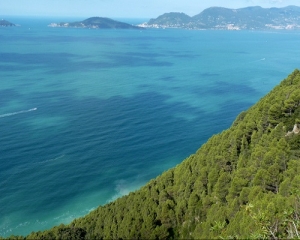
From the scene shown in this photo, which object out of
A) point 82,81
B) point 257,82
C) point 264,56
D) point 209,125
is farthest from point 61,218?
point 264,56

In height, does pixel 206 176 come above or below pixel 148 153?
above

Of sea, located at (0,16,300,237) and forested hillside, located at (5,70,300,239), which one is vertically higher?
forested hillside, located at (5,70,300,239)

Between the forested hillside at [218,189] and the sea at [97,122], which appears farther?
the sea at [97,122]

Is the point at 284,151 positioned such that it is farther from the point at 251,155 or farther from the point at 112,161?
the point at 112,161

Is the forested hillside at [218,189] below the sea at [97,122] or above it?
above

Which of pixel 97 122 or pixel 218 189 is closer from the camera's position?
pixel 218 189
